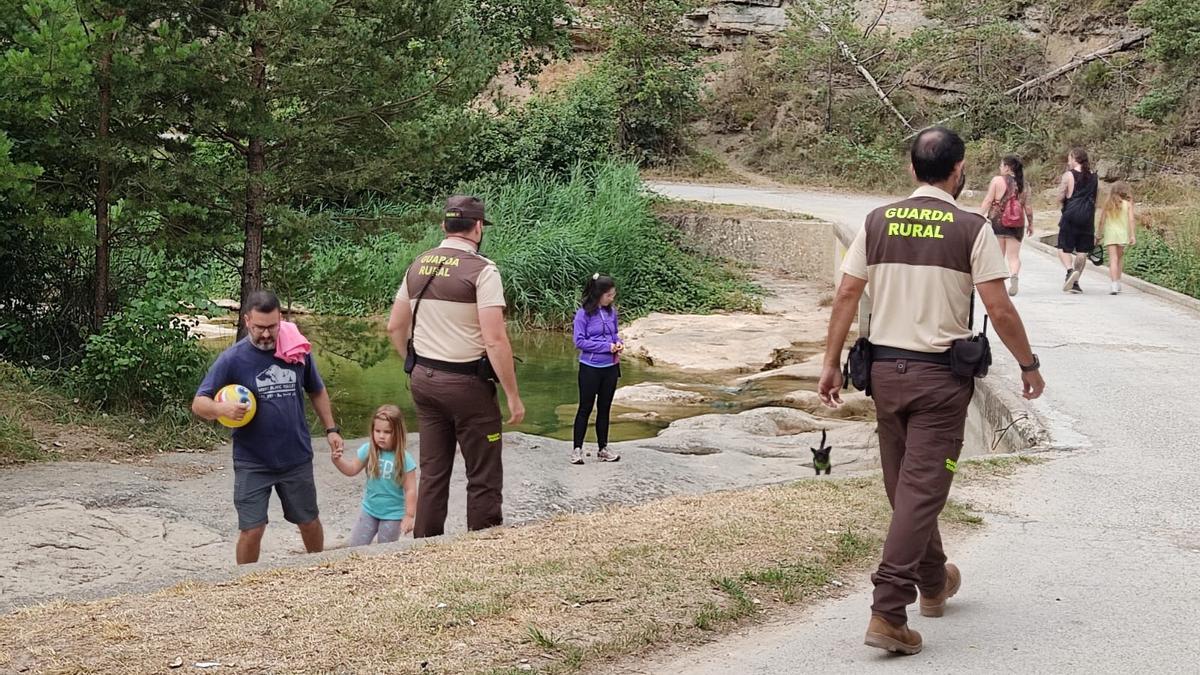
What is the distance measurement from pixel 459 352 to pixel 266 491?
1.43 meters

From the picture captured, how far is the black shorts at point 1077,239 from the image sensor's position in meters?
16.2

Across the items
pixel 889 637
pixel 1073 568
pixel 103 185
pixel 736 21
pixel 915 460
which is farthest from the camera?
pixel 736 21

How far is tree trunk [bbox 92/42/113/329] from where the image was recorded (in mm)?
12438

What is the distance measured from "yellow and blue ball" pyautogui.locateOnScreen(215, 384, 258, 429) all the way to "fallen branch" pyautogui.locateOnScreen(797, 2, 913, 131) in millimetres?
30297

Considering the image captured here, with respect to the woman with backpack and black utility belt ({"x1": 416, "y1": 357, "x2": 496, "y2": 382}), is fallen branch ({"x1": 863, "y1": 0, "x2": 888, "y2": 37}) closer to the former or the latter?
the woman with backpack

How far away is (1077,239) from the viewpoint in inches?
643

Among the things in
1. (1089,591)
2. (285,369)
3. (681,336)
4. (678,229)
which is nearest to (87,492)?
(285,369)

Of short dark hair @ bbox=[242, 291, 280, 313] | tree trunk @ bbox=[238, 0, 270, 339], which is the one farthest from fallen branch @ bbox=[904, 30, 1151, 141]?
short dark hair @ bbox=[242, 291, 280, 313]

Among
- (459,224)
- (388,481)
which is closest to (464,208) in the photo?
(459,224)

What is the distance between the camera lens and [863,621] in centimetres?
545

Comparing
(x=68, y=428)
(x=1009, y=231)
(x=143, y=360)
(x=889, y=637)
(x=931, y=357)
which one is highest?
(x=931, y=357)

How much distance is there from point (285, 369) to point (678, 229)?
20475 millimetres

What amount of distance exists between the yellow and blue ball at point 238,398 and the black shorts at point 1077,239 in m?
12.2

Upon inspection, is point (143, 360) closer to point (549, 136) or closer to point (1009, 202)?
point (1009, 202)
